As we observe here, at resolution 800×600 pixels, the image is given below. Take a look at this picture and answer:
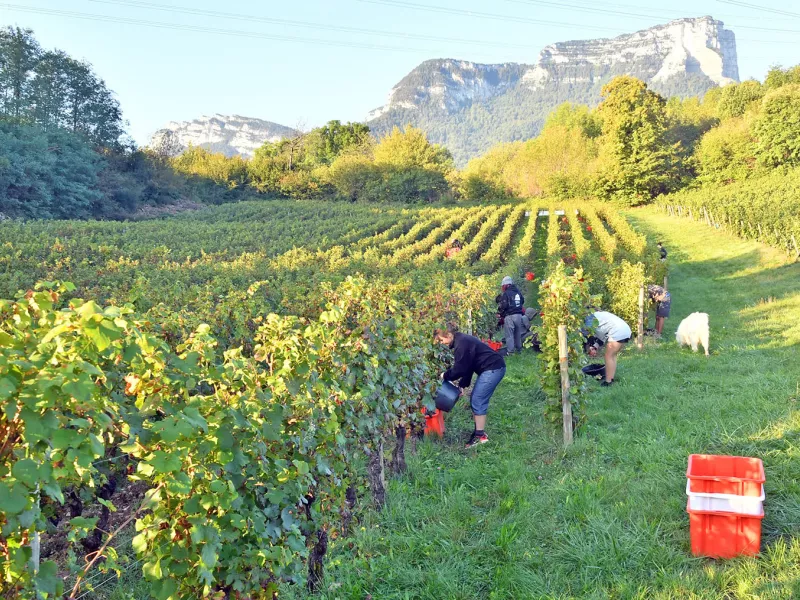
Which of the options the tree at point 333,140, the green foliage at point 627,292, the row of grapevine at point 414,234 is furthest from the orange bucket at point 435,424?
the tree at point 333,140

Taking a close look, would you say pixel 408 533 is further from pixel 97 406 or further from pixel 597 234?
pixel 597 234

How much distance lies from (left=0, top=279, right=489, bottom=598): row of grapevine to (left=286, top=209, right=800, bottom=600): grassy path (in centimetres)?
54

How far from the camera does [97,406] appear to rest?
79.4 inches

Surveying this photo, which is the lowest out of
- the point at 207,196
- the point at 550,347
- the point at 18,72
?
the point at 550,347

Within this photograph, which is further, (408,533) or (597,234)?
(597,234)

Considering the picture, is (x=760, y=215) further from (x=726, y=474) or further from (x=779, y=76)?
(x=779, y=76)

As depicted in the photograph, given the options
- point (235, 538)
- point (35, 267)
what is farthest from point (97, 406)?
point (35, 267)

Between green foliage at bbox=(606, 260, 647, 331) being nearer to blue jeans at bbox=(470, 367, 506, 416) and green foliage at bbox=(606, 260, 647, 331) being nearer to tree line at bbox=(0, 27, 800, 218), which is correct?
blue jeans at bbox=(470, 367, 506, 416)

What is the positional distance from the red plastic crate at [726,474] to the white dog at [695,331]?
5.53 metres

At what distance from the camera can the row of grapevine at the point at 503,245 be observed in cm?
2039

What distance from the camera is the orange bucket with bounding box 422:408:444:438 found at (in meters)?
6.24


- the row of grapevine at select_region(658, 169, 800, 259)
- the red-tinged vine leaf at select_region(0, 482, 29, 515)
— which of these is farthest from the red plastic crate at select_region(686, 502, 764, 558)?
the row of grapevine at select_region(658, 169, 800, 259)

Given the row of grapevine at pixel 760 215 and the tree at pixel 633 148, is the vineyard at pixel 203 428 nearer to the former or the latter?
the row of grapevine at pixel 760 215

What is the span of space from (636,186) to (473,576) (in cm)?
4638
